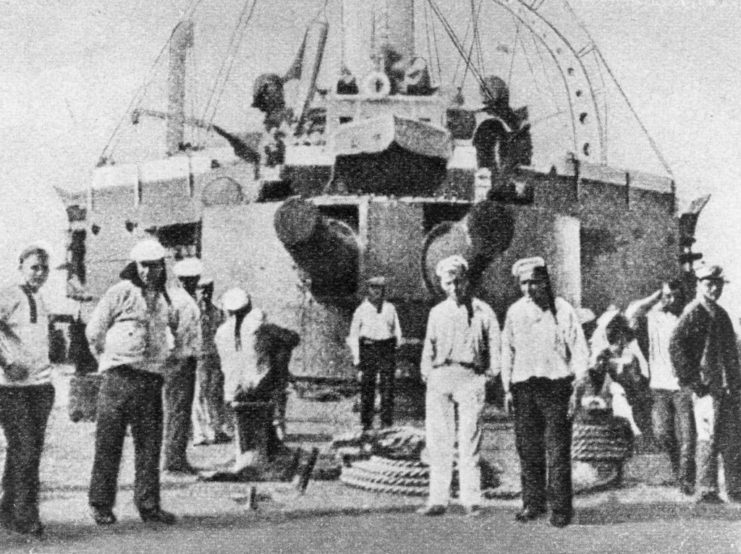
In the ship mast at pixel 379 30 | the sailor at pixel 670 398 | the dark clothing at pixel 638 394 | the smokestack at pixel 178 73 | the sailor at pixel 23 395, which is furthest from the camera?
the ship mast at pixel 379 30

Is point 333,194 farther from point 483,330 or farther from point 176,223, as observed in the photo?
point 483,330

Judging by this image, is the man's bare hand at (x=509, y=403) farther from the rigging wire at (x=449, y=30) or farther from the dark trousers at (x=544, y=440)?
the rigging wire at (x=449, y=30)

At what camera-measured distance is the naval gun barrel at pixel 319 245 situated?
5348mm

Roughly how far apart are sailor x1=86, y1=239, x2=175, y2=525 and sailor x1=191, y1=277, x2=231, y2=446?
1.02m

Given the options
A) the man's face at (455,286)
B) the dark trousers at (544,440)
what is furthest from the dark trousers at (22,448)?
the dark trousers at (544,440)

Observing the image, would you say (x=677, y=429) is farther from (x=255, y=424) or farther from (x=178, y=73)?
(x=178, y=73)

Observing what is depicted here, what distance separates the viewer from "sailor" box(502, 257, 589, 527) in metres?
3.95

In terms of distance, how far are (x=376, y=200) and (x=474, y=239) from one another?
32.3 inches

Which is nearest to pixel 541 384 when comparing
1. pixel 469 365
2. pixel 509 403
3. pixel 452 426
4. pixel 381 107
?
pixel 509 403

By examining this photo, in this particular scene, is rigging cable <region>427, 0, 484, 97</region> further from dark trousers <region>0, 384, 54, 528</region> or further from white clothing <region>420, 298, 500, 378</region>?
dark trousers <region>0, 384, 54, 528</region>

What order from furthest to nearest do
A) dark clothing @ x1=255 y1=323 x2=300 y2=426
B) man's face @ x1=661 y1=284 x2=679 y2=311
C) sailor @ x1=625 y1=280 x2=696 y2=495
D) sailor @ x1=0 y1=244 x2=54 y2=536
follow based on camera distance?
man's face @ x1=661 y1=284 x2=679 y2=311 < dark clothing @ x1=255 y1=323 x2=300 y2=426 < sailor @ x1=625 y1=280 x2=696 y2=495 < sailor @ x1=0 y1=244 x2=54 y2=536

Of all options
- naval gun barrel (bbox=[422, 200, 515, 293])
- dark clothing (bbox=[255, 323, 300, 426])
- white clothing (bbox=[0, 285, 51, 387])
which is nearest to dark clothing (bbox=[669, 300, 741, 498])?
naval gun barrel (bbox=[422, 200, 515, 293])

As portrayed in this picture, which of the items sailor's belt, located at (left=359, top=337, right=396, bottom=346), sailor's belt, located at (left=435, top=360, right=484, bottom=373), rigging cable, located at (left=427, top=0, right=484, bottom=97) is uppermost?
rigging cable, located at (left=427, top=0, right=484, bottom=97)

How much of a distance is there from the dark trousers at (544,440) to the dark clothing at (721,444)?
2.87 ft
